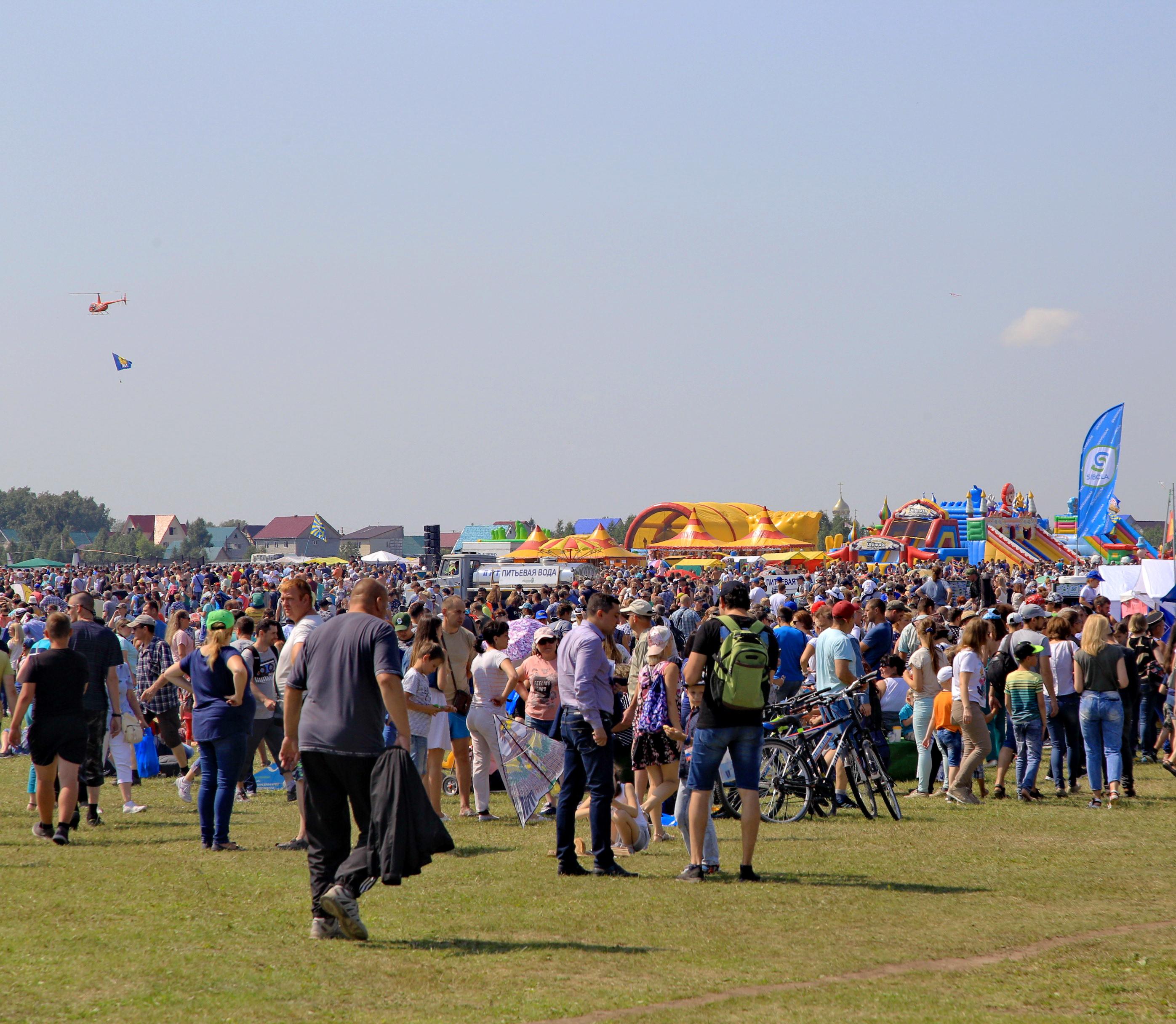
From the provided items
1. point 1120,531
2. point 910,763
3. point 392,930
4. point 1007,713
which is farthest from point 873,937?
point 1120,531

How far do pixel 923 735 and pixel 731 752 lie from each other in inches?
174

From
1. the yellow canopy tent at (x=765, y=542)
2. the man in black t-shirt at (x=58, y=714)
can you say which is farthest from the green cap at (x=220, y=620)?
the yellow canopy tent at (x=765, y=542)

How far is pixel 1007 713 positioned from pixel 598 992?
22.0 feet

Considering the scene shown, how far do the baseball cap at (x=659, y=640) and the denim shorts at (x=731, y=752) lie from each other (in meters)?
0.82

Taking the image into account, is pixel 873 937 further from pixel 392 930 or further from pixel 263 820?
pixel 263 820

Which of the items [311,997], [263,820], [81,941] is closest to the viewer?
[311,997]

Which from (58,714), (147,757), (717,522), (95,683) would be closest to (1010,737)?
(95,683)

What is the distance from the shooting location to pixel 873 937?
5.77m

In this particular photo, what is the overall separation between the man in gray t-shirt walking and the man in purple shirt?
5.95 ft

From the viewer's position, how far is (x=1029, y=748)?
1045 centimetres

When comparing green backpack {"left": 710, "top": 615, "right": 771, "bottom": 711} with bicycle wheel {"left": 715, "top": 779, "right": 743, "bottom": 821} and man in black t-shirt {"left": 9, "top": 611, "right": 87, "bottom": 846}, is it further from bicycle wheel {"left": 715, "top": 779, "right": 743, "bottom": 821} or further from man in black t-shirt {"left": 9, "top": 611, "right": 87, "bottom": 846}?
man in black t-shirt {"left": 9, "top": 611, "right": 87, "bottom": 846}

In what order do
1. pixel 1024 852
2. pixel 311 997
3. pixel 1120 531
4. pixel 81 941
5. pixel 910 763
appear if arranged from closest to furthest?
pixel 311 997 → pixel 81 941 → pixel 1024 852 → pixel 910 763 → pixel 1120 531

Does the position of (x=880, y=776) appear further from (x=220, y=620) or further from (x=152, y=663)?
(x=152, y=663)

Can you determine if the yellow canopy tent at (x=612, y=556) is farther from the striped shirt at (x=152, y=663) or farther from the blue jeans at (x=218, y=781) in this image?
the blue jeans at (x=218, y=781)
